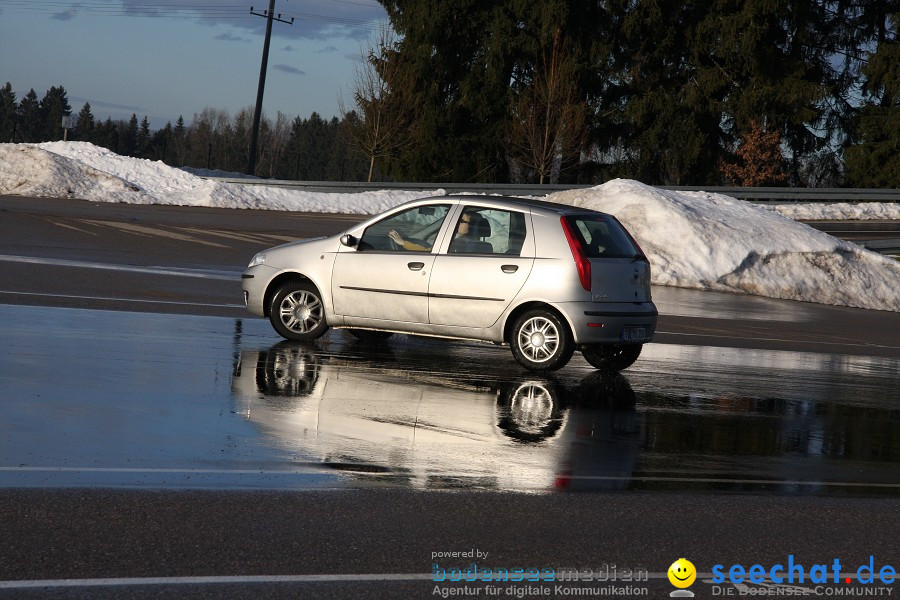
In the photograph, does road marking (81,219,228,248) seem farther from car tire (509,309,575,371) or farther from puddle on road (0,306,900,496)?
car tire (509,309,575,371)

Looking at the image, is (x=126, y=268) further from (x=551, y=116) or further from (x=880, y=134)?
(x=880, y=134)

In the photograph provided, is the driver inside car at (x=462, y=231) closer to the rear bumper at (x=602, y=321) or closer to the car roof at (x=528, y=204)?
the car roof at (x=528, y=204)

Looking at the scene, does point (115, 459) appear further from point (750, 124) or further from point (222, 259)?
point (750, 124)

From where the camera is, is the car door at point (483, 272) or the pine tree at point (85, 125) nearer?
the car door at point (483, 272)

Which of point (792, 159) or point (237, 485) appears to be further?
point (792, 159)

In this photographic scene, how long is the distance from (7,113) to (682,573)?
200786mm

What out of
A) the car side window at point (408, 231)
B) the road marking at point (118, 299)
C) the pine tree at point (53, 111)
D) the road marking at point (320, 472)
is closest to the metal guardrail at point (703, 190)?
the road marking at point (118, 299)

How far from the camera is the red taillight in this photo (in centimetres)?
1074

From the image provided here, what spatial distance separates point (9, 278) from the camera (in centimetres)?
1579

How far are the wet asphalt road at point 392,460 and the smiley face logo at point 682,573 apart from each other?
5cm

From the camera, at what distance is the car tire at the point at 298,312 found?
39.1 ft

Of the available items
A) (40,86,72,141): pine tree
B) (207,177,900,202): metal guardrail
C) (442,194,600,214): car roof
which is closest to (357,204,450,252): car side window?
(442,194,600,214): car roof

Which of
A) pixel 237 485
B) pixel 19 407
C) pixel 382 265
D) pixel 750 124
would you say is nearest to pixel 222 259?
pixel 382 265

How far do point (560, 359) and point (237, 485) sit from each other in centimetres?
511
